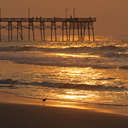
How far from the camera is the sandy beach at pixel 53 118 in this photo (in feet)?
16.8

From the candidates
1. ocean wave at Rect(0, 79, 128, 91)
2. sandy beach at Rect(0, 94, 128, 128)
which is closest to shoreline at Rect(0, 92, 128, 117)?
sandy beach at Rect(0, 94, 128, 128)

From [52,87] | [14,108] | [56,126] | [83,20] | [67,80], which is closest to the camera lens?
[56,126]

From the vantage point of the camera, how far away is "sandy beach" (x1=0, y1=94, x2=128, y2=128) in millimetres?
5133

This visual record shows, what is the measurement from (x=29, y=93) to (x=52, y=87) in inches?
45.5

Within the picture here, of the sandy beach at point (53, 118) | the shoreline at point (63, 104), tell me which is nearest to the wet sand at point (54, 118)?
the sandy beach at point (53, 118)

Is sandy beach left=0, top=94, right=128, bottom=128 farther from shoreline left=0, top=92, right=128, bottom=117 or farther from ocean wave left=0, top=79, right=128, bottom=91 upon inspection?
ocean wave left=0, top=79, right=128, bottom=91

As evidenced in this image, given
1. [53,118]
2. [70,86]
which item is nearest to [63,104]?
[53,118]

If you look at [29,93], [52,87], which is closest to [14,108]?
[29,93]

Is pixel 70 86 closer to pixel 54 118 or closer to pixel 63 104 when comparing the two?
pixel 63 104

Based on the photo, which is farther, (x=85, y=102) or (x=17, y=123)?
(x=85, y=102)

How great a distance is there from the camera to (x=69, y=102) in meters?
7.06

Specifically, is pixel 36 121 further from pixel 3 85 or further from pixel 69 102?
pixel 3 85

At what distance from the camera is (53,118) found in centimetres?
550

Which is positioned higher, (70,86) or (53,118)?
(70,86)
